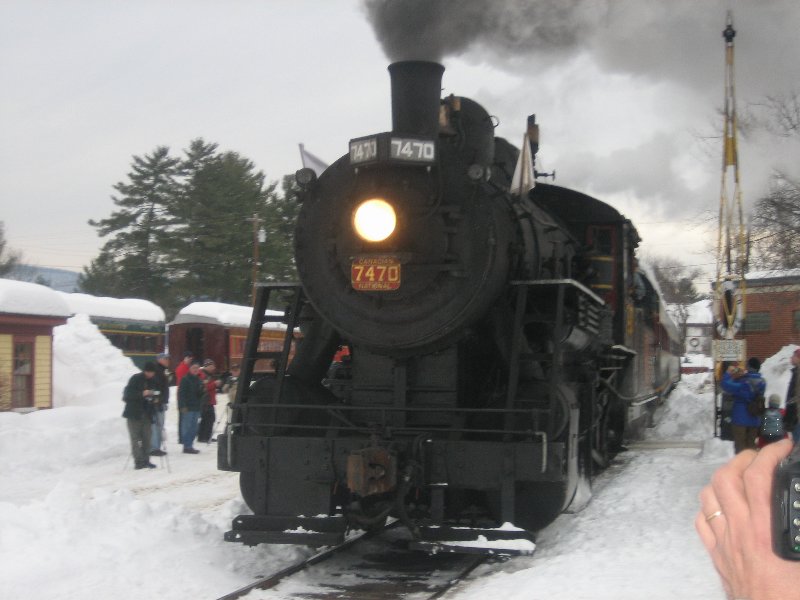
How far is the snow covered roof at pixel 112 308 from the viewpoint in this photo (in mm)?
30156

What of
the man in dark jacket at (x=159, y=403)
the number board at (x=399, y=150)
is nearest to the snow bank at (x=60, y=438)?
the man in dark jacket at (x=159, y=403)

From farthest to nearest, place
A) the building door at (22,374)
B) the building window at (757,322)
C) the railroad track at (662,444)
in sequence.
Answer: the building window at (757,322), the building door at (22,374), the railroad track at (662,444)

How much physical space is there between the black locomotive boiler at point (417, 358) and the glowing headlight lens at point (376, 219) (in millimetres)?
12

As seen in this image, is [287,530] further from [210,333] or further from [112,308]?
[112,308]

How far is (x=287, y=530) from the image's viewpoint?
22.5ft

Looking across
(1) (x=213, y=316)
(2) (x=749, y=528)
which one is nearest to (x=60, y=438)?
(2) (x=749, y=528)

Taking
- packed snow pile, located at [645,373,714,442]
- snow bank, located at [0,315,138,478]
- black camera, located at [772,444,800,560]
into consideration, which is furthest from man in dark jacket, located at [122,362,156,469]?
black camera, located at [772,444,800,560]

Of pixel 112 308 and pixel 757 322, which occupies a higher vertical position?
pixel 112 308

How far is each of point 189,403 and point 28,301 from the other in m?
7.55

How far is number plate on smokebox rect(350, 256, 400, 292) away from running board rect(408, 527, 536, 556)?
1807 millimetres

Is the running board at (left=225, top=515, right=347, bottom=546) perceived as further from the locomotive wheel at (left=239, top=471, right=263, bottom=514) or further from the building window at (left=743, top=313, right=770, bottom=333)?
the building window at (left=743, top=313, right=770, bottom=333)

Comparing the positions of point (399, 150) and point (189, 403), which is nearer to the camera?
point (399, 150)

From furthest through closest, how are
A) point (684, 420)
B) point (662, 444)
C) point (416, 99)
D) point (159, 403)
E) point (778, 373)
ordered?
point (778, 373) < point (684, 420) < point (662, 444) < point (159, 403) < point (416, 99)

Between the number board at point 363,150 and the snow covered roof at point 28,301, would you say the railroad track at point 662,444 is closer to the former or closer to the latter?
the number board at point 363,150
